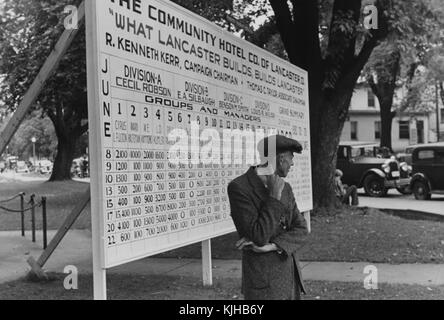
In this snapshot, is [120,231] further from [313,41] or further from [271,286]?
[313,41]

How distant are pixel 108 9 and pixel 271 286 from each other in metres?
2.84

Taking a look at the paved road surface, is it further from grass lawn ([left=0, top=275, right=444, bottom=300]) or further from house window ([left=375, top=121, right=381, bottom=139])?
house window ([left=375, top=121, right=381, bottom=139])

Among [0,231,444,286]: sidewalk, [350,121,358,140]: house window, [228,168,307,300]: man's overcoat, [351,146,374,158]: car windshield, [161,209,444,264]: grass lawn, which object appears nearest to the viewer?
[228,168,307,300]: man's overcoat

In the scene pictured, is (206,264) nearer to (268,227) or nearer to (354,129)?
(268,227)

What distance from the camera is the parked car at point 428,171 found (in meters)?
19.5

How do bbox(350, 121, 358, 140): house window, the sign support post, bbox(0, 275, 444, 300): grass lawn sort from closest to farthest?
bbox(0, 275, 444, 300): grass lawn < the sign support post < bbox(350, 121, 358, 140): house window

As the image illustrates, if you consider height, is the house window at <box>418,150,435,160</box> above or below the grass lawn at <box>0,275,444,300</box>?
above

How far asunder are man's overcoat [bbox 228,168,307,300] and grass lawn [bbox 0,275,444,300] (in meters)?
2.66

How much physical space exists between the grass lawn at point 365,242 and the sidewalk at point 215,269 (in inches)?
16.1

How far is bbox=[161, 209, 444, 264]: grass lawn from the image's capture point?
885cm

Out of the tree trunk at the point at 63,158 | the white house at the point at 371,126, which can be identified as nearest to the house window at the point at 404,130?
the white house at the point at 371,126

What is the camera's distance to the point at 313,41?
1210cm

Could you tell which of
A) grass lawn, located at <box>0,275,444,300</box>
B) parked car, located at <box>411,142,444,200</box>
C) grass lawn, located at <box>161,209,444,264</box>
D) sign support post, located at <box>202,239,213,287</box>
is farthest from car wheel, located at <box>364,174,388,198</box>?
sign support post, located at <box>202,239,213,287</box>
